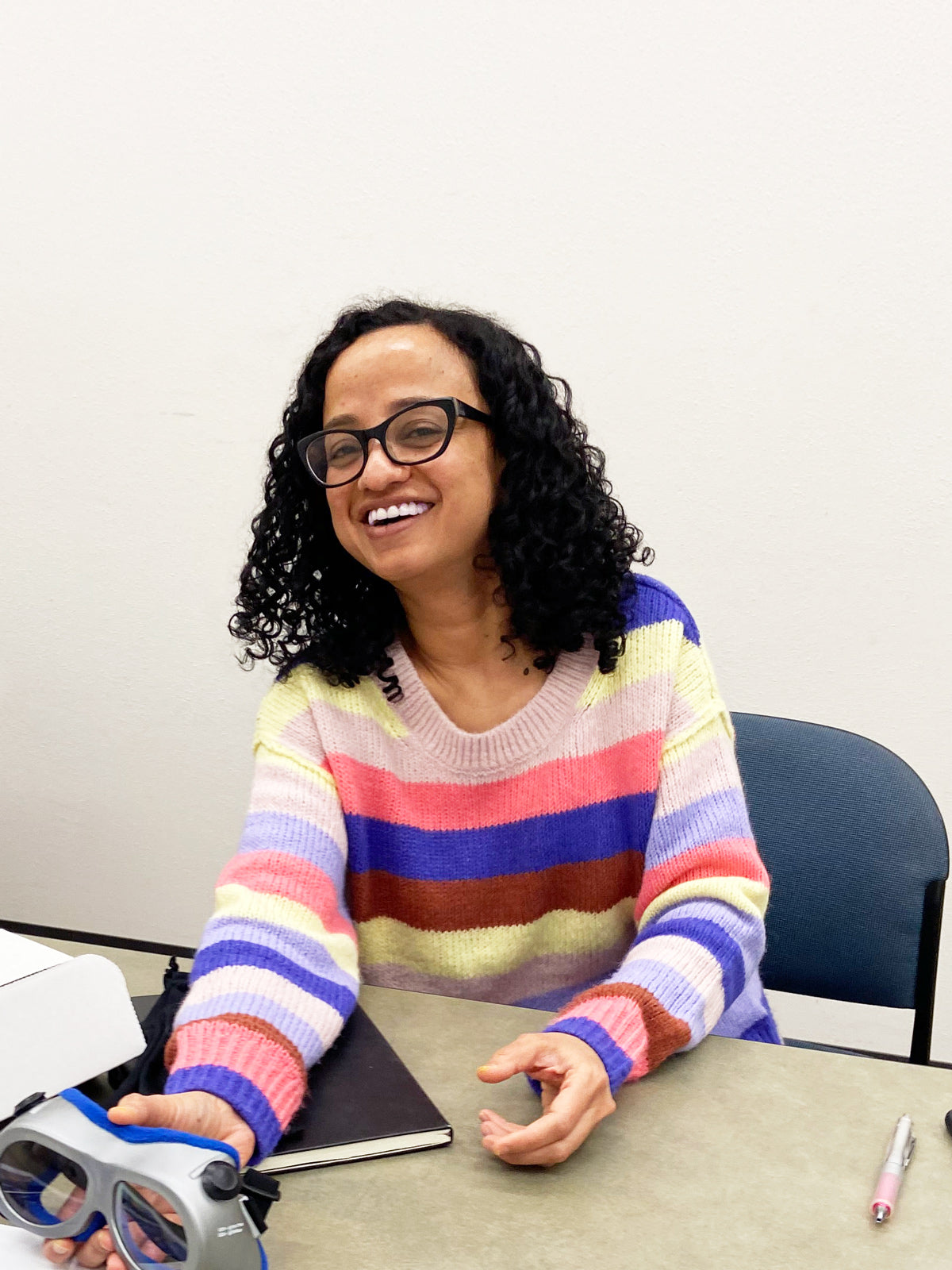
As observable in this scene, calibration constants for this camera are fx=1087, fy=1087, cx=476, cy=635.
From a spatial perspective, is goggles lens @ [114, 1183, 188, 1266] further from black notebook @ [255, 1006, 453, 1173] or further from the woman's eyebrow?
the woman's eyebrow

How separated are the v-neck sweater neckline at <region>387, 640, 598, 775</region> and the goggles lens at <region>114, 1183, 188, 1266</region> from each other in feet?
1.93

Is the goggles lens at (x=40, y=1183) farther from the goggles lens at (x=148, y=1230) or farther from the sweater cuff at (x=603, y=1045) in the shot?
the sweater cuff at (x=603, y=1045)

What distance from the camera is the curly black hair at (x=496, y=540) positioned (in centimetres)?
115

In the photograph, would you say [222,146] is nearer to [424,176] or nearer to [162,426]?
[424,176]

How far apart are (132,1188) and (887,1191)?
0.48 meters

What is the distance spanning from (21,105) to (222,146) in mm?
427

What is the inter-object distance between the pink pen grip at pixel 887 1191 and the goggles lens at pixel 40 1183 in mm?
500

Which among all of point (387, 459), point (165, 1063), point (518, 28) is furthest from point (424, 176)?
point (165, 1063)

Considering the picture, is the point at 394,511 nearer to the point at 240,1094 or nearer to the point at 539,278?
the point at 240,1094

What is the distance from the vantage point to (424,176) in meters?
1.95

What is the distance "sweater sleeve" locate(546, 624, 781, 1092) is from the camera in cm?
86

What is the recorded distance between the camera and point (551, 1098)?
0.80m

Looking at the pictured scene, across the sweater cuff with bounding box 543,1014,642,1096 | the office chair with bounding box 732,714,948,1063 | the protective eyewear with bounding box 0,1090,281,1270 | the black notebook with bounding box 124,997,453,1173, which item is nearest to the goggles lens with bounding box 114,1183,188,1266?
the protective eyewear with bounding box 0,1090,281,1270

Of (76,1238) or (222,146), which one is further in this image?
(222,146)
